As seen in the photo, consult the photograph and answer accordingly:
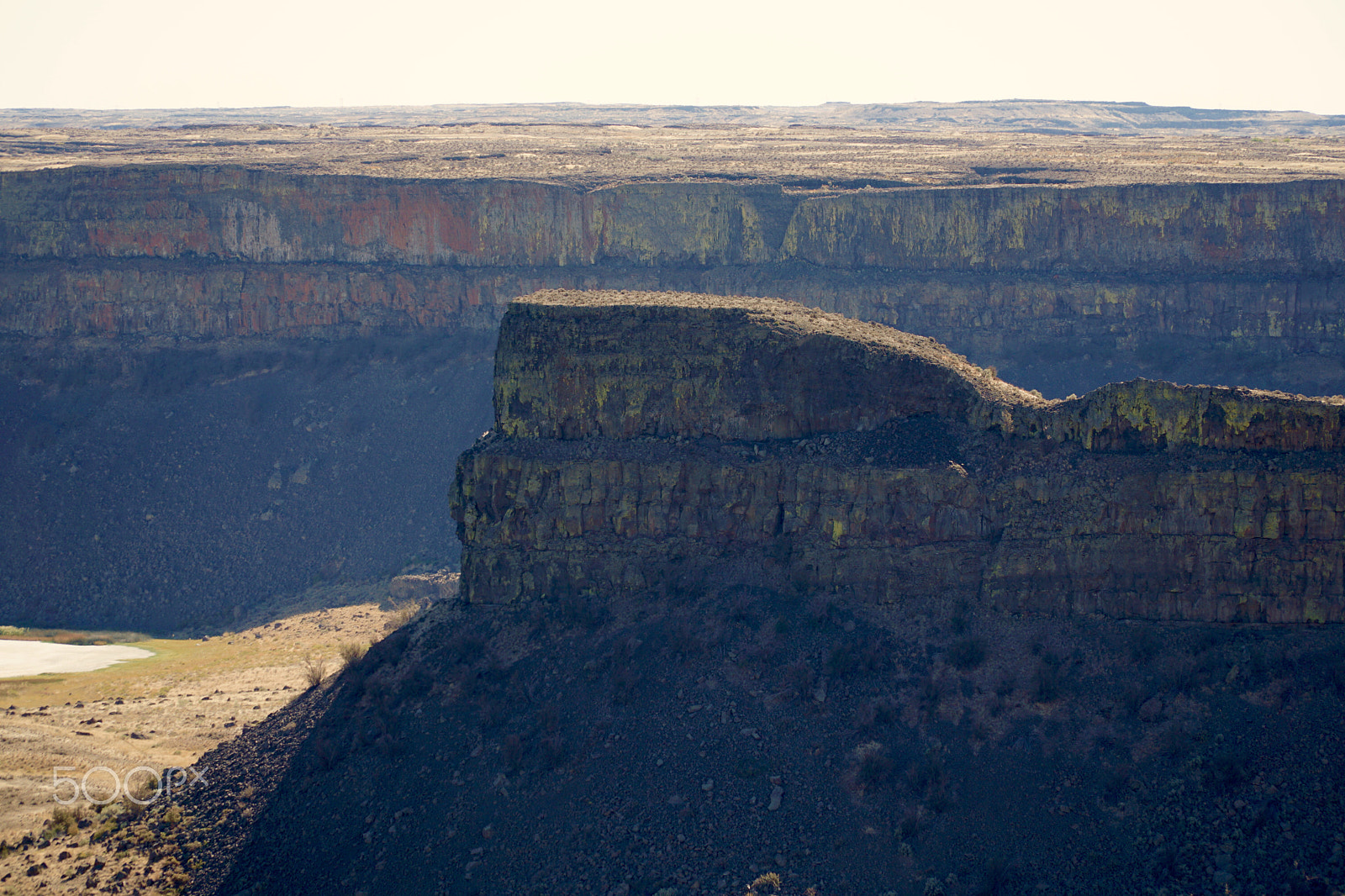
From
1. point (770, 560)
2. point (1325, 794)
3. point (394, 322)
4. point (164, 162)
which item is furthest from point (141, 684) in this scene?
point (164, 162)

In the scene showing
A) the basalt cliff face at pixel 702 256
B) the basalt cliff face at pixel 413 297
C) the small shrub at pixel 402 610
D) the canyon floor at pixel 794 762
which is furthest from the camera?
the basalt cliff face at pixel 702 256

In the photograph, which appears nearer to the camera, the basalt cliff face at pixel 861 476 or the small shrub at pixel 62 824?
the basalt cliff face at pixel 861 476

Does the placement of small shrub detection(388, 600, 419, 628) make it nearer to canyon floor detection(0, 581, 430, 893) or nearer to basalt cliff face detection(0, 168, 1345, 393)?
canyon floor detection(0, 581, 430, 893)

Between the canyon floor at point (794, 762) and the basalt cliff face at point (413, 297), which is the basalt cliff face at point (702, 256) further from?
the canyon floor at point (794, 762)

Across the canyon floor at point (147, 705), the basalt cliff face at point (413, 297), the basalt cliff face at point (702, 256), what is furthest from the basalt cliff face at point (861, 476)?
the basalt cliff face at point (702, 256)

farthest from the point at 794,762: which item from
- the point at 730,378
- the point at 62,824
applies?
the point at 62,824

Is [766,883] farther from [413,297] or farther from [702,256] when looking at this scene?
[413,297]
